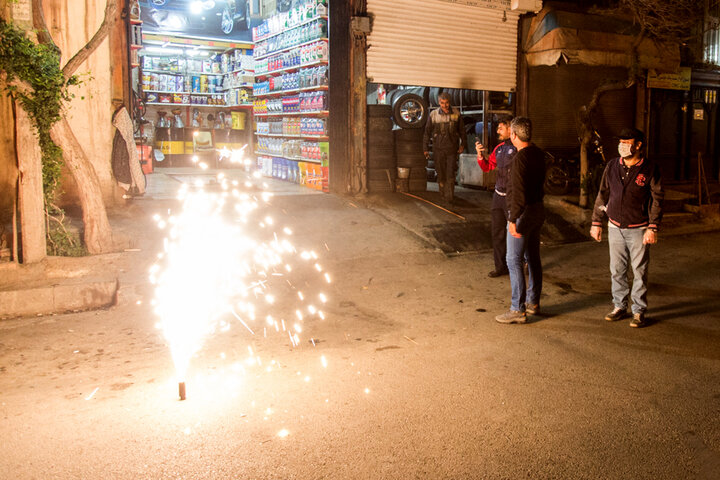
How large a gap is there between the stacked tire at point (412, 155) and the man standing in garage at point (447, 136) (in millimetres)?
768

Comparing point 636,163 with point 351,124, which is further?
point 351,124

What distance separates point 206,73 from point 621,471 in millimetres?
18491

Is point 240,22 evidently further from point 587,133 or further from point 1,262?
point 1,262

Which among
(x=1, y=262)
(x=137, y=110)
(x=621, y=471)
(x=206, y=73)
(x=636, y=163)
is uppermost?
(x=206, y=73)

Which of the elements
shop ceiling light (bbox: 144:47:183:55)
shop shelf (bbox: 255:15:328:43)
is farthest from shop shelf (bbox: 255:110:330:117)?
shop ceiling light (bbox: 144:47:183:55)

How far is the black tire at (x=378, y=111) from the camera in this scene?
1259 centimetres

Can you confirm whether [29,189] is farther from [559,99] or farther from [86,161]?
[559,99]

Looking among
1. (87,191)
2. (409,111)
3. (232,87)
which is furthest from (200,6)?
(87,191)

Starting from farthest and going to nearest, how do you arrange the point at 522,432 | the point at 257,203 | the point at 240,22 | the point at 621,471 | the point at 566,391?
the point at 240,22 → the point at 257,203 → the point at 566,391 → the point at 522,432 → the point at 621,471

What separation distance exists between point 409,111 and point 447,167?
69.7 inches

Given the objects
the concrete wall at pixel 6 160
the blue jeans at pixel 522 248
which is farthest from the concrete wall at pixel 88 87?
the blue jeans at pixel 522 248

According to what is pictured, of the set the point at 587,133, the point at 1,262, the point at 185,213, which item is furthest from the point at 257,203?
the point at 587,133

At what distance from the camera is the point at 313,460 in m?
3.59

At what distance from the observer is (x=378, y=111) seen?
12625 millimetres
